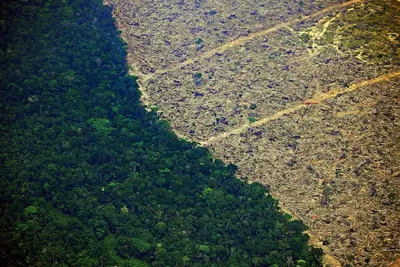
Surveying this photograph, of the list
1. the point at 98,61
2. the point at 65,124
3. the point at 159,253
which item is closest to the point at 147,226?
the point at 159,253

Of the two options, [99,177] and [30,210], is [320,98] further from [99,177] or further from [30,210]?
[30,210]

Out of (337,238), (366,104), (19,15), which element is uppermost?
(19,15)

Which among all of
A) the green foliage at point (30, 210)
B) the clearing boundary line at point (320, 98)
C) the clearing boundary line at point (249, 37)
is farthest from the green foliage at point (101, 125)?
the clearing boundary line at point (320, 98)

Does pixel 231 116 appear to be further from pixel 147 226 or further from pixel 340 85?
pixel 147 226

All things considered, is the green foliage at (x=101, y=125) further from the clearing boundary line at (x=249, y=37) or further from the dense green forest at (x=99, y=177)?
the clearing boundary line at (x=249, y=37)

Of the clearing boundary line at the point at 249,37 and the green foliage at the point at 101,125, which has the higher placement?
the clearing boundary line at the point at 249,37

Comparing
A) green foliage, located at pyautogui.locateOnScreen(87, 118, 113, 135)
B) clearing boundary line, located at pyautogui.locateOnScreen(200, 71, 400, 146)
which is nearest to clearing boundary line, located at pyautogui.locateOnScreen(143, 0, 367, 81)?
green foliage, located at pyautogui.locateOnScreen(87, 118, 113, 135)
